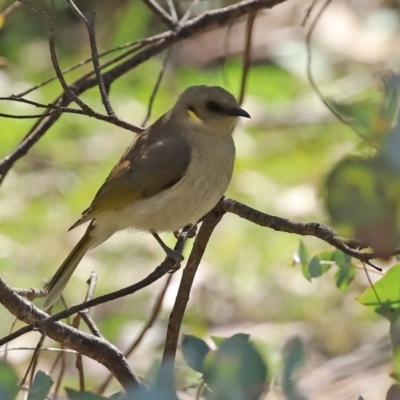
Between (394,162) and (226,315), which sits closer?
(394,162)

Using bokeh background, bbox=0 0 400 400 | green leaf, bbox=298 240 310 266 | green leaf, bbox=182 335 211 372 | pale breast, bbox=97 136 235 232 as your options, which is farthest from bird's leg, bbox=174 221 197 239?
green leaf, bbox=182 335 211 372

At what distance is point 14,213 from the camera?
522cm

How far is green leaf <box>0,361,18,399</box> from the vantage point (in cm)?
112

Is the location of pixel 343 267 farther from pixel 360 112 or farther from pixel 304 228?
pixel 360 112

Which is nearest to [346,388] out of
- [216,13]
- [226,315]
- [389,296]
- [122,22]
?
[226,315]

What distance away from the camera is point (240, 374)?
111cm

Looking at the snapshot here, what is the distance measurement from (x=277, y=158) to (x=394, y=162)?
4.72m

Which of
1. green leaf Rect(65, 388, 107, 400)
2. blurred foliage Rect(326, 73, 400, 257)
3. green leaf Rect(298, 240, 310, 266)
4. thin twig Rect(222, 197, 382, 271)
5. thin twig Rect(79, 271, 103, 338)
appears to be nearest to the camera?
blurred foliage Rect(326, 73, 400, 257)

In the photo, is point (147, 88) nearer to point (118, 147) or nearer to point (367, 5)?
point (118, 147)

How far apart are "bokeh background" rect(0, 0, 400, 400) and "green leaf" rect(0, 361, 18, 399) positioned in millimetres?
2017

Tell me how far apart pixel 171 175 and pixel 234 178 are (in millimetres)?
2537

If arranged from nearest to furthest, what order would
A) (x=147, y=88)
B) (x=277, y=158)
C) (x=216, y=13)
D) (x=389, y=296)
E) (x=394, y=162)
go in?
Answer: (x=394, y=162)
(x=389, y=296)
(x=216, y=13)
(x=277, y=158)
(x=147, y=88)

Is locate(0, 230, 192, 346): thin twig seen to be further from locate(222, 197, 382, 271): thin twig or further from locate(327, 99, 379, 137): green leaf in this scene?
locate(327, 99, 379, 137): green leaf

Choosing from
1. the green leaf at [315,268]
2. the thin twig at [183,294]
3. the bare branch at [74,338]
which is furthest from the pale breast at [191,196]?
the bare branch at [74,338]
